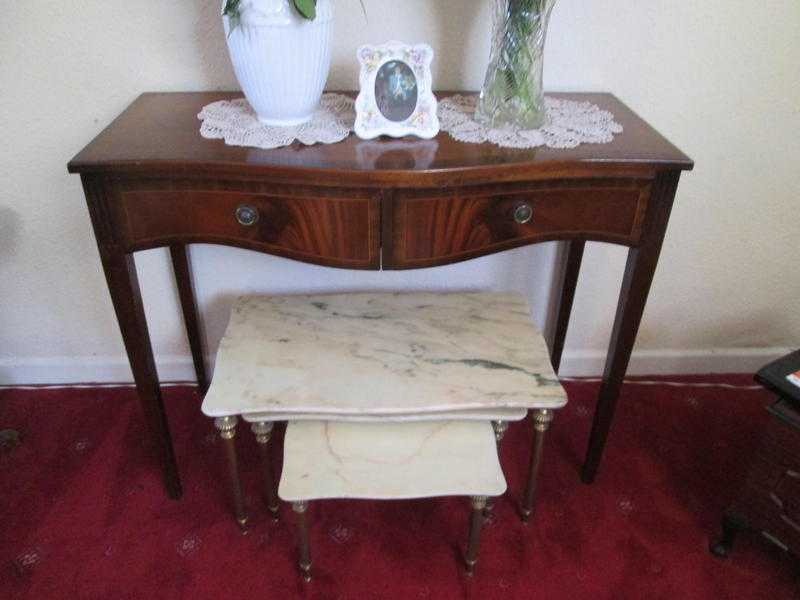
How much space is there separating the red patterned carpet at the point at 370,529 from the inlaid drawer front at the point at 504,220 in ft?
2.05

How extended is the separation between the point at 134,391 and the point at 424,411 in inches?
37.4

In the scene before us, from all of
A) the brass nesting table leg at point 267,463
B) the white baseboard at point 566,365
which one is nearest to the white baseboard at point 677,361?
the white baseboard at point 566,365

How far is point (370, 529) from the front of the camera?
133cm

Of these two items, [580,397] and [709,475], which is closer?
[709,475]

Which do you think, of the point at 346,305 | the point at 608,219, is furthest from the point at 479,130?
the point at 346,305

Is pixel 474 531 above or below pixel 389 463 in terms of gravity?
below

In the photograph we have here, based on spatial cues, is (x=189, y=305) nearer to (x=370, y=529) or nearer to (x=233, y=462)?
(x=233, y=462)

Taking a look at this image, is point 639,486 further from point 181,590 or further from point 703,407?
point 181,590

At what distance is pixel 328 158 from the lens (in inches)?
38.9

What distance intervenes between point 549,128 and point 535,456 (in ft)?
2.06

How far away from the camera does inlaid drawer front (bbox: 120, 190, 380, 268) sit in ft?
3.31

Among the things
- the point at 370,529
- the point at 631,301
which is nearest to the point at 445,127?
the point at 631,301

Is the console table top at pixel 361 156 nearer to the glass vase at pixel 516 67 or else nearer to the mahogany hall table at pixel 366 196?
the mahogany hall table at pixel 366 196

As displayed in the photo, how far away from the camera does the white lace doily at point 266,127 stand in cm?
104
